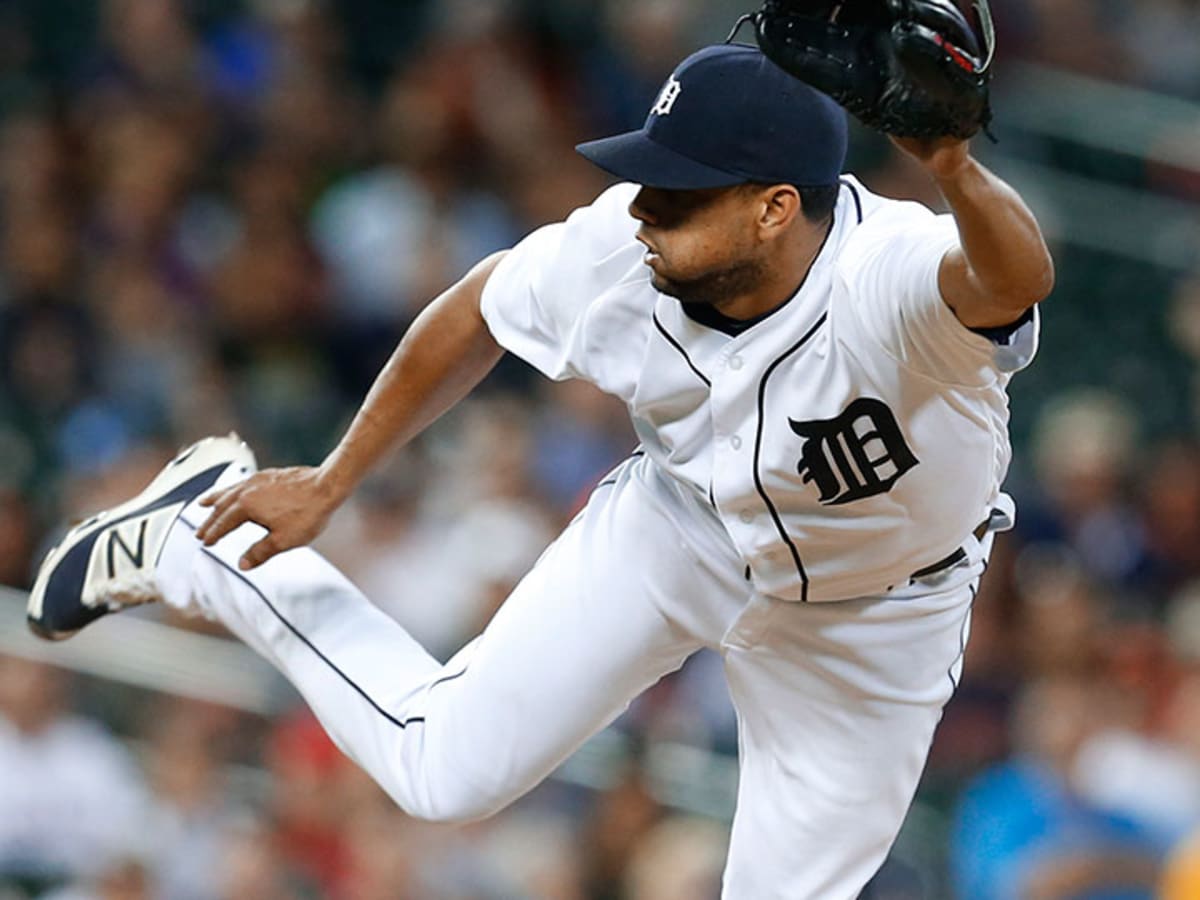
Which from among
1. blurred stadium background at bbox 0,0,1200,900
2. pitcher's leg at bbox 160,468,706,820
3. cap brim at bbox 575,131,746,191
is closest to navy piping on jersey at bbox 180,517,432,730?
pitcher's leg at bbox 160,468,706,820

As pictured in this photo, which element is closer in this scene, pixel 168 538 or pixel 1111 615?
pixel 168 538

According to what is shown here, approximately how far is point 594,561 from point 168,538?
76 cm

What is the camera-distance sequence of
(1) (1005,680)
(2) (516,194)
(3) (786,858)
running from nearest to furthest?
(3) (786,858), (1) (1005,680), (2) (516,194)

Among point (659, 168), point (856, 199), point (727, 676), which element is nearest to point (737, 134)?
point (659, 168)

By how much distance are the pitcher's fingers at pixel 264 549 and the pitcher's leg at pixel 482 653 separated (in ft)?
0.56

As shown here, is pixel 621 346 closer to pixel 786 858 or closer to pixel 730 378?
pixel 730 378

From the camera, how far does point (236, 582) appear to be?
3.61m

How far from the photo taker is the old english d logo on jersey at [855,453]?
9.69ft

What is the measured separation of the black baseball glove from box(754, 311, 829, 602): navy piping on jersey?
1.73 feet

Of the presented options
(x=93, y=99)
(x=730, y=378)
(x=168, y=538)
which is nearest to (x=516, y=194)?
(x=93, y=99)

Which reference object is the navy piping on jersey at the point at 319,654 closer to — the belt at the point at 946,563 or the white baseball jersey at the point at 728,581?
the white baseball jersey at the point at 728,581

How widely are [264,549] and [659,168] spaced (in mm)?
938

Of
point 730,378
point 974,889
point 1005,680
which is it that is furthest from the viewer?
point 1005,680

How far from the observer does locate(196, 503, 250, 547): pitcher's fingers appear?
345 centimetres
